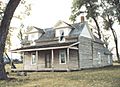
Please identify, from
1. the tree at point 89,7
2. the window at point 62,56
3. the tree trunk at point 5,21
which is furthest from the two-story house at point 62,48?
the tree trunk at point 5,21

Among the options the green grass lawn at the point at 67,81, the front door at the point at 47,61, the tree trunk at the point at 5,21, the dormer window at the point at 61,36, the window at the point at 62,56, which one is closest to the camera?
the green grass lawn at the point at 67,81

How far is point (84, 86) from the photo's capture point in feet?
44.9

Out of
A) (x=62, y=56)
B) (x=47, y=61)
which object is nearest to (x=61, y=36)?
(x=62, y=56)

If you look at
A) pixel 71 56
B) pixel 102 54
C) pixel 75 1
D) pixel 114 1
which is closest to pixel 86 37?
pixel 71 56

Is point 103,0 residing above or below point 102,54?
above

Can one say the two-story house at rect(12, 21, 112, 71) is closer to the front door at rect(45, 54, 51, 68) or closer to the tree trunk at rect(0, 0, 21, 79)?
the front door at rect(45, 54, 51, 68)

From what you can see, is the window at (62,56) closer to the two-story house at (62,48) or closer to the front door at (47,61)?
the two-story house at (62,48)

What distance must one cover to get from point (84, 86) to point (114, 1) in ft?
97.3

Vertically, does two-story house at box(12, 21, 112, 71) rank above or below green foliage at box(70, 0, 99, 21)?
below

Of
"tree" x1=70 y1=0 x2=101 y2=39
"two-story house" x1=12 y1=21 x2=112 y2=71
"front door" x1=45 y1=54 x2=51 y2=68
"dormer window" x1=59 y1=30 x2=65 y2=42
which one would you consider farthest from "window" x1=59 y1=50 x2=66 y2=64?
"tree" x1=70 y1=0 x2=101 y2=39

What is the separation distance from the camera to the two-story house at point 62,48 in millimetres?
32438

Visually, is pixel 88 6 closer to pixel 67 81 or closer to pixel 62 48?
pixel 62 48

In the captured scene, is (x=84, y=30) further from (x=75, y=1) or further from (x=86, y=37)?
(x=75, y=1)

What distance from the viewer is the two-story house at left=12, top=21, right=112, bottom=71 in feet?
106
